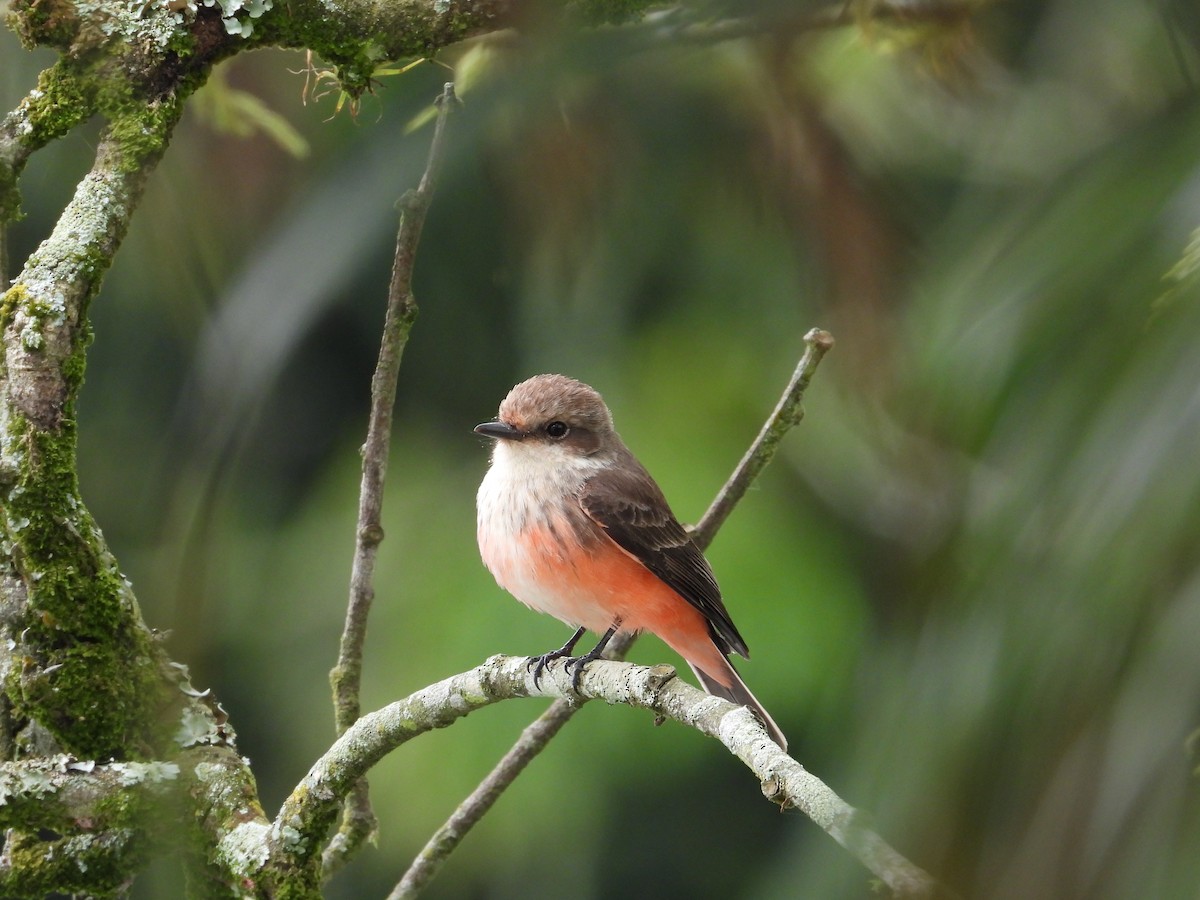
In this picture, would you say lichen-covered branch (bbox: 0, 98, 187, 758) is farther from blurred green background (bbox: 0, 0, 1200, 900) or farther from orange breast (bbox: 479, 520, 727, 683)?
orange breast (bbox: 479, 520, 727, 683)

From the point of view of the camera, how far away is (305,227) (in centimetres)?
320

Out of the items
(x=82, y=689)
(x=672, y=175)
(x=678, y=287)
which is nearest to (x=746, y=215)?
(x=672, y=175)

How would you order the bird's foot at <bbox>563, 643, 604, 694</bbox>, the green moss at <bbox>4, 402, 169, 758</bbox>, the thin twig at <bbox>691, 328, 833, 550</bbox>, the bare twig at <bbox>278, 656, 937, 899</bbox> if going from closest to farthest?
the bare twig at <bbox>278, 656, 937, 899</bbox>
the green moss at <bbox>4, 402, 169, 758</bbox>
the bird's foot at <bbox>563, 643, 604, 694</bbox>
the thin twig at <bbox>691, 328, 833, 550</bbox>

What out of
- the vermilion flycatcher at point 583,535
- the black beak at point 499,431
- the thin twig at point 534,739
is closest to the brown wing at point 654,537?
the vermilion flycatcher at point 583,535

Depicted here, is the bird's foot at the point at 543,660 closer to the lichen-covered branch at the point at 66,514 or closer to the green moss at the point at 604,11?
the lichen-covered branch at the point at 66,514

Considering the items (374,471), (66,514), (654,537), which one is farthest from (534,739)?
(66,514)

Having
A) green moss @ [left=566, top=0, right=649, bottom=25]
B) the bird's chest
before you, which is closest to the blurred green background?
green moss @ [left=566, top=0, right=649, bottom=25]

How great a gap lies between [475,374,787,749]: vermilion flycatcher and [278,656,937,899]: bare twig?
2.19 ft

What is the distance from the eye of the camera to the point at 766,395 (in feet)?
16.2

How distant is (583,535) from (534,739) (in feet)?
2.66

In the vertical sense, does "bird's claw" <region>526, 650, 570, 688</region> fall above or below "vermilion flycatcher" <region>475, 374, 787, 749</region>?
below

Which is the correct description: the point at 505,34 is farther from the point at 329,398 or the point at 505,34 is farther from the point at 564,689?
the point at 329,398

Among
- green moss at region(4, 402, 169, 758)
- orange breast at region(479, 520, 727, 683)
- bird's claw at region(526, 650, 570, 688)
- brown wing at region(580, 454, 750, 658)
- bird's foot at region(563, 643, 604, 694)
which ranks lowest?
green moss at region(4, 402, 169, 758)

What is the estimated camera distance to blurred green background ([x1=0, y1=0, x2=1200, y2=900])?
1.72 meters
